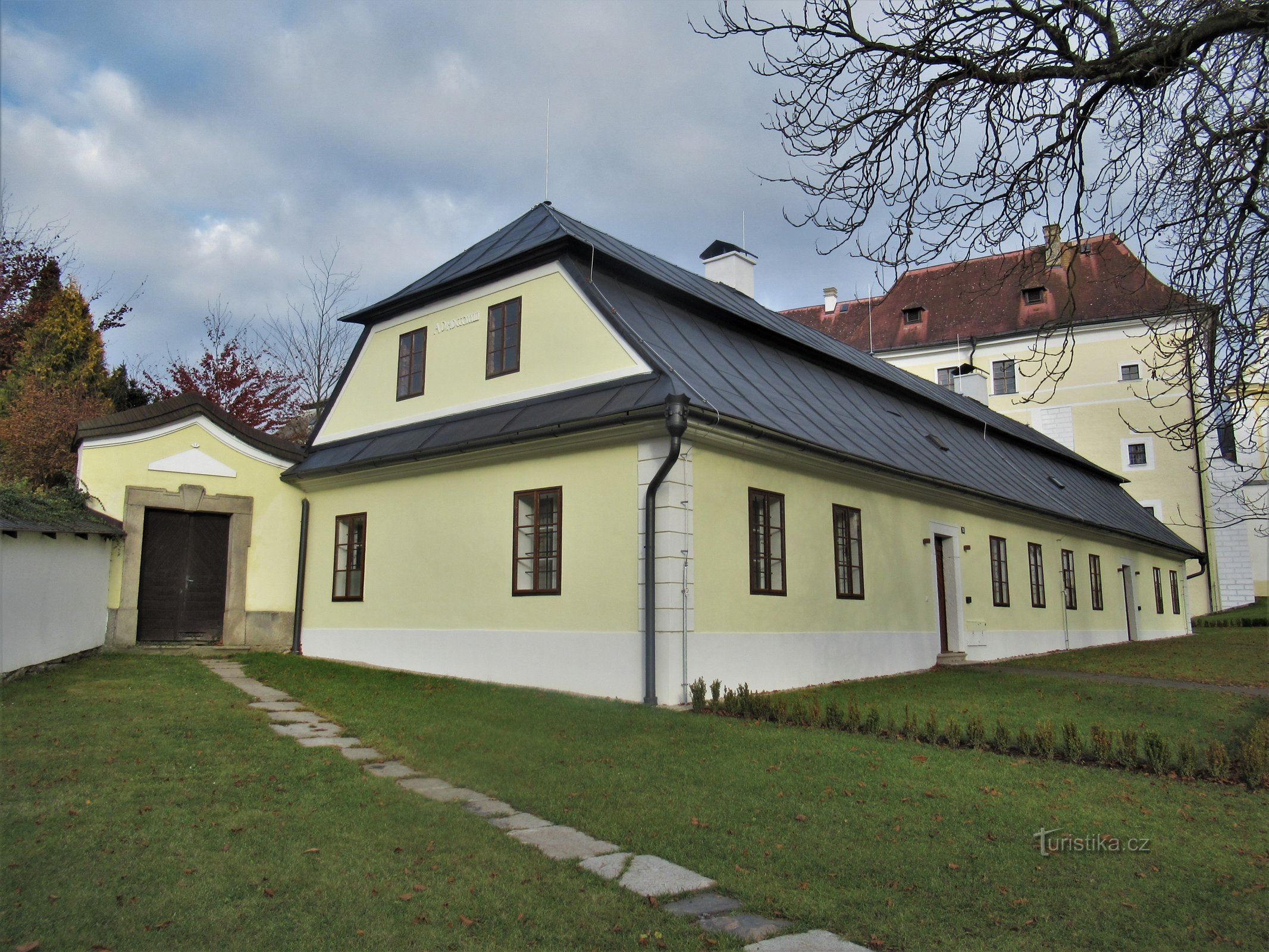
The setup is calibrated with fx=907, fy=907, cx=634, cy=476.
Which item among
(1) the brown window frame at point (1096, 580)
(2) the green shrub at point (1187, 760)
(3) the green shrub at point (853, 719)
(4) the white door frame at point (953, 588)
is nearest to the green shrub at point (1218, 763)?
(2) the green shrub at point (1187, 760)

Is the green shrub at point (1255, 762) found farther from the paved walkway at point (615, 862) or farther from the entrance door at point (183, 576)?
the entrance door at point (183, 576)

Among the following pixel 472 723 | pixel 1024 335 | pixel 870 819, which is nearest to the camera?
pixel 870 819

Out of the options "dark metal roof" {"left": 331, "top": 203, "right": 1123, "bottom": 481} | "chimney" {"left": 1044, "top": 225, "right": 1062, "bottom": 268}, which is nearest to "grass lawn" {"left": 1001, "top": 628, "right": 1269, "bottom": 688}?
"dark metal roof" {"left": 331, "top": 203, "right": 1123, "bottom": 481}

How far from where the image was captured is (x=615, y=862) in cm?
482

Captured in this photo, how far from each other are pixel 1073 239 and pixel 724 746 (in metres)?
Answer: 5.15

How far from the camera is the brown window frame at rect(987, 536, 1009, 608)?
1805cm

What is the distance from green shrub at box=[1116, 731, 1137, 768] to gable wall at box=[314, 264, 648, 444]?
6554mm

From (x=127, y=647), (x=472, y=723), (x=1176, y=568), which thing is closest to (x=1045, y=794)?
(x=472, y=723)

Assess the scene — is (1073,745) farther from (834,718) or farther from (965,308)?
(965,308)

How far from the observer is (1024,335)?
37.4 metres

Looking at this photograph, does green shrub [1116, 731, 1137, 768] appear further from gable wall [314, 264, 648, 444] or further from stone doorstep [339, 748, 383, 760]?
gable wall [314, 264, 648, 444]

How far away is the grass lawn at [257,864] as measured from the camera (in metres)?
3.82

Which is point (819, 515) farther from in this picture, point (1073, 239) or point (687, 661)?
point (1073, 239)

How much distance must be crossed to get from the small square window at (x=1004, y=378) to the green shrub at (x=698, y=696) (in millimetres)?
32727
